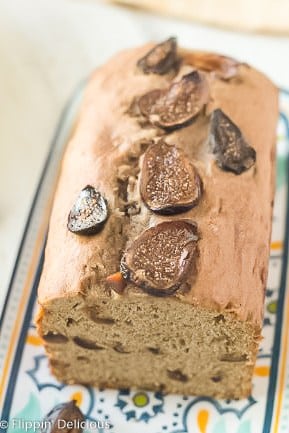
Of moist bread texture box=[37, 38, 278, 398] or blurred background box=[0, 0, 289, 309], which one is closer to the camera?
moist bread texture box=[37, 38, 278, 398]

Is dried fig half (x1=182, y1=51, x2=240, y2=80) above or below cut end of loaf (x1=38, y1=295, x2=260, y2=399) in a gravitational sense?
above

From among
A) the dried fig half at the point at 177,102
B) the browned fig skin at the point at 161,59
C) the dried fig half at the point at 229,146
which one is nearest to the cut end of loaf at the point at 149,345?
the dried fig half at the point at 229,146

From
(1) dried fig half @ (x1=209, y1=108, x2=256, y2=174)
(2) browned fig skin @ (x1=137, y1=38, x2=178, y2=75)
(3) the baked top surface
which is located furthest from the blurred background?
(1) dried fig half @ (x1=209, y1=108, x2=256, y2=174)

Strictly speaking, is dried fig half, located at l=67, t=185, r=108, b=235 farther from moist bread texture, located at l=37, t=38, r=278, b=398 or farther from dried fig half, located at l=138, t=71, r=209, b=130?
dried fig half, located at l=138, t=71, r=209, b=130

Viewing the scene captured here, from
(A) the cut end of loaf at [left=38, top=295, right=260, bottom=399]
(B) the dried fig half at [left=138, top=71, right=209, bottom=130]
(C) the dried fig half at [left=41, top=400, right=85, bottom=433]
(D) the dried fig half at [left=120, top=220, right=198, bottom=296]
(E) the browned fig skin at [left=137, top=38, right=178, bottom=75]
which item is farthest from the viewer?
(E) the browned fig skin at [left=137, top=38, right=178, bottom=75]

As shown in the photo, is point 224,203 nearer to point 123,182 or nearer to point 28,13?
point 123,182

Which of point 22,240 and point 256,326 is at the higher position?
point 22,240

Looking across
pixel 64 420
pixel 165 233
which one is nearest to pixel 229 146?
pixel 165 233

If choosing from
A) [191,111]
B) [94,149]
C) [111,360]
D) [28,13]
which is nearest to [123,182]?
[94,149]
